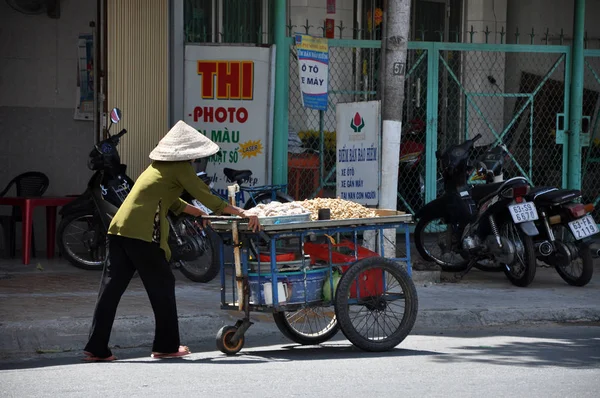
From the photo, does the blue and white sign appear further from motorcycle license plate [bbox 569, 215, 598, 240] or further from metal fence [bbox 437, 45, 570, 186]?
motorcycle license plate [bbox 569, 215, 598, 240]

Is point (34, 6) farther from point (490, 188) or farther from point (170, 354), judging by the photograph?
point (170, 354)

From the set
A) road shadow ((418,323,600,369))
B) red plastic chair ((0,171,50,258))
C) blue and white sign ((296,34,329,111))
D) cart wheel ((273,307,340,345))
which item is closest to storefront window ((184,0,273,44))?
blue and white sign ((296,34,329,111))

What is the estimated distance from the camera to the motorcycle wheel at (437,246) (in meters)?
11.3

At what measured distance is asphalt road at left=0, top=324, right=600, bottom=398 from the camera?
6094 millimetres

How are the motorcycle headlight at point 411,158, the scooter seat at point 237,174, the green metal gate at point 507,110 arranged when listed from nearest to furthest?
the scooter seat at point 237,174
the green metal gate at point 507,110
the motorcycle headlight at point 411,158

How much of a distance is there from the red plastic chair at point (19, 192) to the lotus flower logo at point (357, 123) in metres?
3.70

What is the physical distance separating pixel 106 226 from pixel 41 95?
2448mm

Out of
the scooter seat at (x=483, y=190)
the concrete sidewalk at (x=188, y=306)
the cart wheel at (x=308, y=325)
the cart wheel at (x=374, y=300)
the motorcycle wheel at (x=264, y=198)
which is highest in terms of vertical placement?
the scooter seat at (x=483, y=190)

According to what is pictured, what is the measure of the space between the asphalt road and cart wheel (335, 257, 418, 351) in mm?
126

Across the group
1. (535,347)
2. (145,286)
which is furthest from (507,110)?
(145,286)

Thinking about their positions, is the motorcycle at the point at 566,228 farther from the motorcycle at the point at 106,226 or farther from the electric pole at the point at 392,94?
the motorcycle at the point at 106,226

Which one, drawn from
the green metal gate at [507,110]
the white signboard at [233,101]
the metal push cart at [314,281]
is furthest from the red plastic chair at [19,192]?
the metal push cart at [314,281]

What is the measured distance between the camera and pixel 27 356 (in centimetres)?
762

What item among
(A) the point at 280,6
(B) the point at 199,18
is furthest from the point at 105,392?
(B) the point at 199,18
